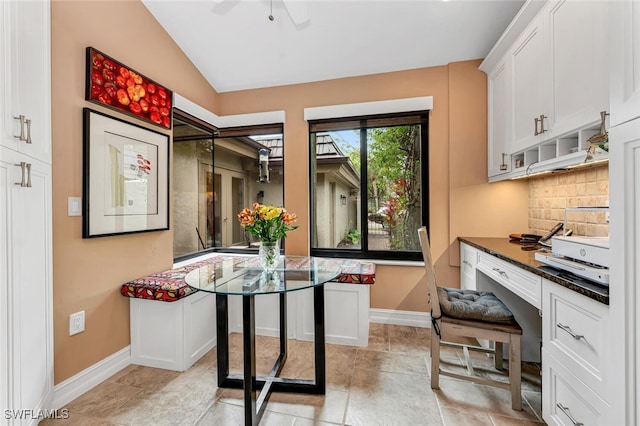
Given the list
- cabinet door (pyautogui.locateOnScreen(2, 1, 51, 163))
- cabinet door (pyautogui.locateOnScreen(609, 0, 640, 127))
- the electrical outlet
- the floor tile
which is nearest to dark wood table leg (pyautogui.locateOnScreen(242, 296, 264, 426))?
the floor tile

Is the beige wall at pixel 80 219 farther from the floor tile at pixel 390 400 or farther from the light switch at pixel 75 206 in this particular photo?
the floor tile at pixel 390 400

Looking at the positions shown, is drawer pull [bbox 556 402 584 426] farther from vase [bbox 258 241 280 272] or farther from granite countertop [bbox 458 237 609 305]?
vase [bbox 258 241 280 272]

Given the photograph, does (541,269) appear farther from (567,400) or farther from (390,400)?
(390,400)

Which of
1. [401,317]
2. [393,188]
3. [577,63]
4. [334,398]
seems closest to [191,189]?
[393,188]

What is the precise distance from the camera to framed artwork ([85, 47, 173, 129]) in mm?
1804

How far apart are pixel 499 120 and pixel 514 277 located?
1.42m

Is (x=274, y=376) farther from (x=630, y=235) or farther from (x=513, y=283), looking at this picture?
(x=630, y=235)

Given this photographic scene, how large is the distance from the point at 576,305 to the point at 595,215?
3.32ft

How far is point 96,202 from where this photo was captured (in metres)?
1.82

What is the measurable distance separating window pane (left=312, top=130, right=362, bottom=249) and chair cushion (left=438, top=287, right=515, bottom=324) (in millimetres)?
1267

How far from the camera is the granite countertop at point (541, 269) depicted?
1.01 meters

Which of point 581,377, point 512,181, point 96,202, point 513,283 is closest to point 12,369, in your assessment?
point 96,202

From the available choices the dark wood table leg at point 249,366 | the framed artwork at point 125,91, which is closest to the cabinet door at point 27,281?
the framed artwork at point 125,91

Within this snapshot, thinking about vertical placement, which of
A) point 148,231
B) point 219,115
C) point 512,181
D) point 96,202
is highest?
point 219,115
